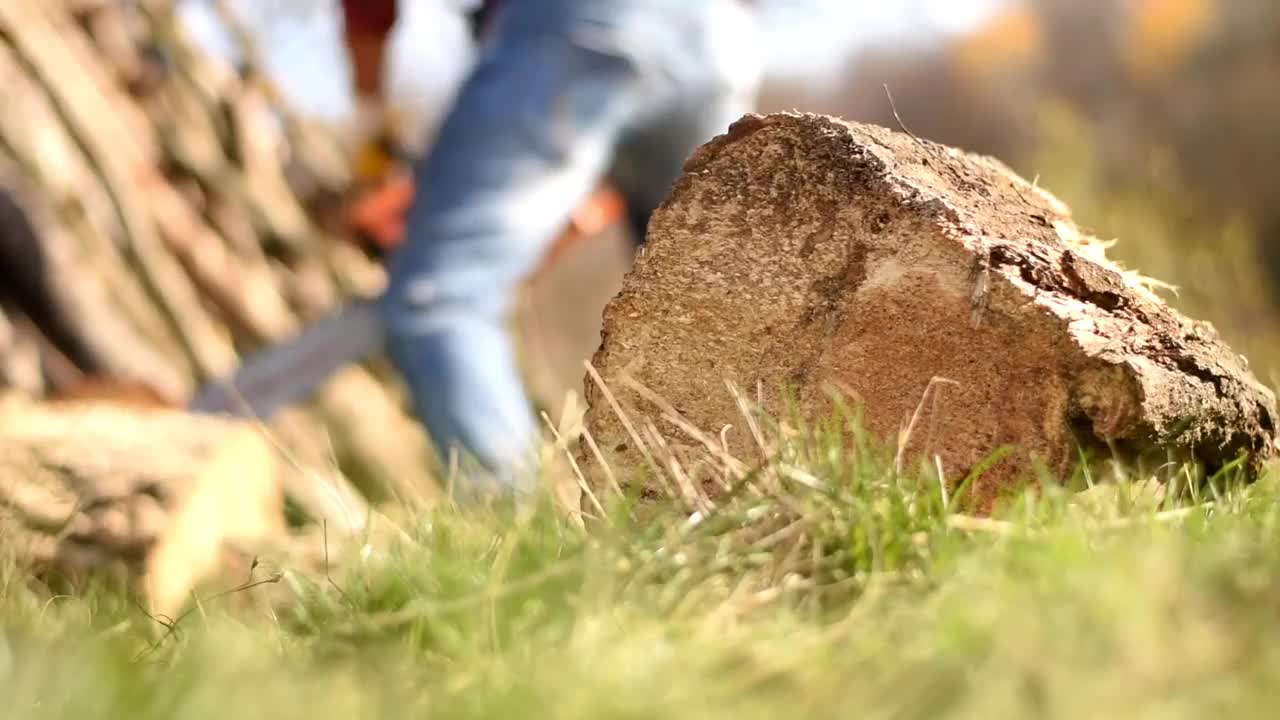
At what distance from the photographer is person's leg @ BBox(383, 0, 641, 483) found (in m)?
1.93

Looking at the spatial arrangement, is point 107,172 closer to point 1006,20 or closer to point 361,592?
point 361,592

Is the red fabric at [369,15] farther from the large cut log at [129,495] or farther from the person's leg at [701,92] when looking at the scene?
the large cut log at [129,495]

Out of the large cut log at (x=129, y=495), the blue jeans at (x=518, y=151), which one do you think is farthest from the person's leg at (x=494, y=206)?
the large cut log at (x=129, y=495)

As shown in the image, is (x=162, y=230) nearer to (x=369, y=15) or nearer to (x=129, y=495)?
(x=369, y=15)

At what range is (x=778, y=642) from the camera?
0.80m

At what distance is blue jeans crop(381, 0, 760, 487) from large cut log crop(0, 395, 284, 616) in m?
0.38

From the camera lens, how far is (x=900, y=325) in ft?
3.99

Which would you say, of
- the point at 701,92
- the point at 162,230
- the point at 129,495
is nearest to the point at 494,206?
the point at 701,92

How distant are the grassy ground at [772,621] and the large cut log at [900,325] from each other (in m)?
0.08

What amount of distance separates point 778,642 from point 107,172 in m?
3.62

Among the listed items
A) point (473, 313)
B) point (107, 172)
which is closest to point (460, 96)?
point (473, 313)

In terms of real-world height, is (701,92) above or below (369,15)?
below

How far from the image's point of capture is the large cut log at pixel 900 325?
1169mm

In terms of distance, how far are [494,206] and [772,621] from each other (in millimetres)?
1258
